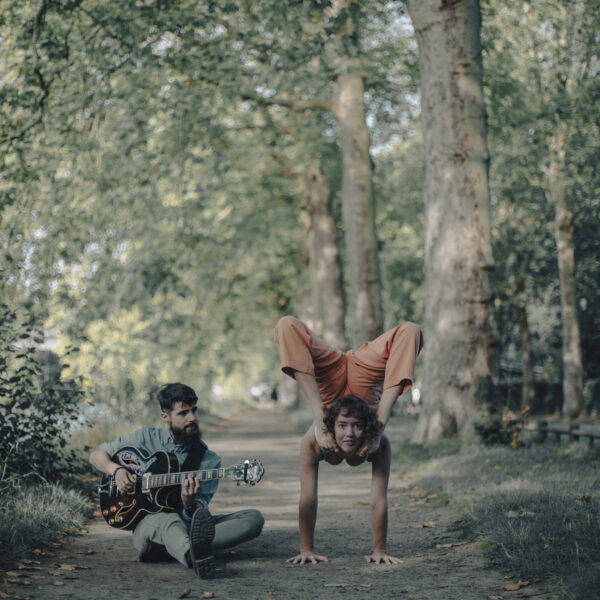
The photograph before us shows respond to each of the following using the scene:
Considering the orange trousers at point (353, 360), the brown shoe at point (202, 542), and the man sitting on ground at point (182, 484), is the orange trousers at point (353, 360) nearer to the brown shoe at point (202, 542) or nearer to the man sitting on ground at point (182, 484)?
the man sitting on ground at point (182, 484)

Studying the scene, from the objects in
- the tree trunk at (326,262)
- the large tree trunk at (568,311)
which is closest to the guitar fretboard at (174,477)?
the tree trunk at (326,262)

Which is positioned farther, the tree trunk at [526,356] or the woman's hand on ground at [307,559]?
the tree trunk at [526,356]

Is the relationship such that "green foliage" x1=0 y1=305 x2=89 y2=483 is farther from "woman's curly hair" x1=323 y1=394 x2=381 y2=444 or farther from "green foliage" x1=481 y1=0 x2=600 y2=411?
"green foliage" x1=481 y1=0 x2=600 y2=411

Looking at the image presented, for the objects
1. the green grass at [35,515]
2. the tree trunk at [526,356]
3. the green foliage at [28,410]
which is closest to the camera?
the green grass at [35,515]

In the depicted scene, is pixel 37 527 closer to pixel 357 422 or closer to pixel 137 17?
pixel 357 422

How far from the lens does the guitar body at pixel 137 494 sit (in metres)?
5.53

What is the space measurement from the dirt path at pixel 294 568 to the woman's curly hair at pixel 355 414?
3.01 feet

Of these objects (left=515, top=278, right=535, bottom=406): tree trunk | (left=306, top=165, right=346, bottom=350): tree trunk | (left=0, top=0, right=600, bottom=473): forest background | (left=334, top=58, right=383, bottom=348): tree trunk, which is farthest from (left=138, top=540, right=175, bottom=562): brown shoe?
(left=515, top=278, right=535, bottom=406): tree trunk

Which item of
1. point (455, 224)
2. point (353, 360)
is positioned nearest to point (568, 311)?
point (455, 224)

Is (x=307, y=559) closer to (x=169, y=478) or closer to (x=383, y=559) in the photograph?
(x=383, y=559)

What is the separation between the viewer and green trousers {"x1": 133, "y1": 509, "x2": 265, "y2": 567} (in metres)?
5.40

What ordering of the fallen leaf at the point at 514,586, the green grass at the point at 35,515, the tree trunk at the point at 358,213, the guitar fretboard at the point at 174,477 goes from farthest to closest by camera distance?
the tree trunk at the point at 358,213
the green grass at the point at 35,515
the guitar fretboard at the point at 174,477
the fallen leaf at the point at 514,586

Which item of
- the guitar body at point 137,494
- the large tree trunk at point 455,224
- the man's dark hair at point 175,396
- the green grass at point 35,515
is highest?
the large tree trunk at point 455,224

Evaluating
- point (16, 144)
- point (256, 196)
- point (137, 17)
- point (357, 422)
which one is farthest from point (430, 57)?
point (256, 196)
